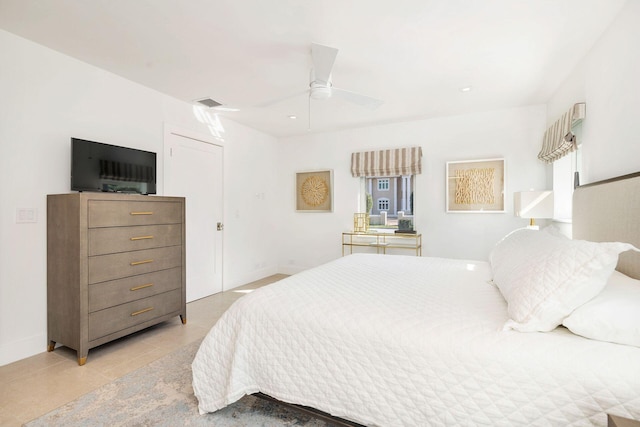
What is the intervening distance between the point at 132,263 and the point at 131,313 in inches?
17.1

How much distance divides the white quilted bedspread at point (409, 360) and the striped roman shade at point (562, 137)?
1815 millimetres

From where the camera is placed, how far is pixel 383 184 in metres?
4.91

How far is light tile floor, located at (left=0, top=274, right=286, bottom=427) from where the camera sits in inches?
74.3

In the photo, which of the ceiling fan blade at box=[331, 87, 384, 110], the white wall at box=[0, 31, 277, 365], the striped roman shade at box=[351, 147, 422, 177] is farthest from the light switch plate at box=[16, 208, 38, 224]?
the striped roman shade at box=[351, 147, 422, 177]

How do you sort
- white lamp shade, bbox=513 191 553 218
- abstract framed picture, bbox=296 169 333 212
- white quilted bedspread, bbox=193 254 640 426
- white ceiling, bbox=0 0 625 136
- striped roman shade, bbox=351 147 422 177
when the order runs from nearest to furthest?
white quilted bedspread, bbox=193 254 640 426 < white ceiling, bbox=0 0 625 136 < white lamp shade, bbox=513 191 553 218 < striped roman shade, bbox=351 147 422 177 < abstract framed picture, bbox=296 169 333 212

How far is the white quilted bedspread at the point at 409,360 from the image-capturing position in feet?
3.49

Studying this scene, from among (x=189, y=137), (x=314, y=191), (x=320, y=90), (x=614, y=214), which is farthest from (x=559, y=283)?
(x=314, y=191)

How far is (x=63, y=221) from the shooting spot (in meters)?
2.44

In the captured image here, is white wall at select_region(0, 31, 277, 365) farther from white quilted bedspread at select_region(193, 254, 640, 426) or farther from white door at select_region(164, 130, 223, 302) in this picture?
Answer: white quilted bedspread at select_region(193, 254, 640, 426)

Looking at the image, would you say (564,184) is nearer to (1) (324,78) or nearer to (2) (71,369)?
(1) (324,78)

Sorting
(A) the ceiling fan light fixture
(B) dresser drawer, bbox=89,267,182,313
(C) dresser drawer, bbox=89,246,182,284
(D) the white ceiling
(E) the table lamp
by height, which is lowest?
A: (B) dresser drawer, bbox=89,267,182,313

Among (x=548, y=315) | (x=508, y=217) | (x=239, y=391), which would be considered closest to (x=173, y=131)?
(x=239, y=391)

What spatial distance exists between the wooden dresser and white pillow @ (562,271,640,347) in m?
2.97

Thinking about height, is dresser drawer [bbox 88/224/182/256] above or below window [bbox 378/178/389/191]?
below
